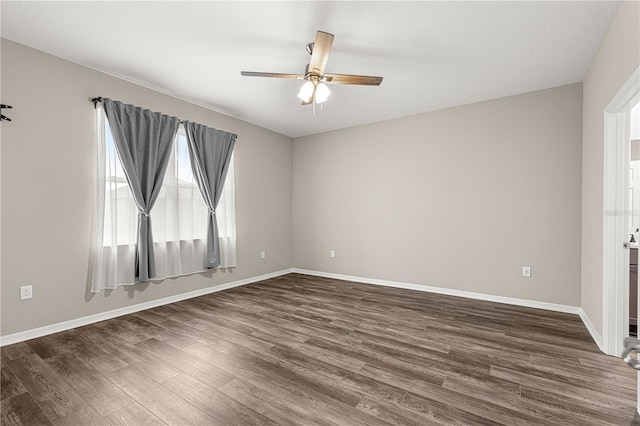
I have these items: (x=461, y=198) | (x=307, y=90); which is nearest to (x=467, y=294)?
(x=461, y=198)

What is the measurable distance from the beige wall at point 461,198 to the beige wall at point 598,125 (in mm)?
271

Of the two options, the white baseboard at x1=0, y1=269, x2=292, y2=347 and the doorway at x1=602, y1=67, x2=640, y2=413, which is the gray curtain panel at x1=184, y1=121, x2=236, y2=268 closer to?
the white baseboard at x1=0, y1=269, x2=292, y2=347

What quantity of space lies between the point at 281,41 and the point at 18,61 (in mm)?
2360

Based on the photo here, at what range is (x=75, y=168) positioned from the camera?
296cm

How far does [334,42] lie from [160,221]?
2900 mm

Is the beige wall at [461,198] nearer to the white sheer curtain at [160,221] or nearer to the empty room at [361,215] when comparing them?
the empty room at [361,215]

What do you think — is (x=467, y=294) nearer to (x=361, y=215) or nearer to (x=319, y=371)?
(x=361, y=215)

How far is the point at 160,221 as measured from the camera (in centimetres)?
368

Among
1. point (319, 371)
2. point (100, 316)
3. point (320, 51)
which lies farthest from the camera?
point (100, 316)

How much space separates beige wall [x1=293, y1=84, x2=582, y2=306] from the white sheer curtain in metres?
1.78

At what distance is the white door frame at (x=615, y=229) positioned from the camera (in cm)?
229

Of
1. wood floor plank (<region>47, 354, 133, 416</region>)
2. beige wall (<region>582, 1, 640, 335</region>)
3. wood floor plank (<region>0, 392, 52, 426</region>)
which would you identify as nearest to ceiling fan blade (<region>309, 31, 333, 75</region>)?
beige wall (<region>582, 1, 640, 335</region>)

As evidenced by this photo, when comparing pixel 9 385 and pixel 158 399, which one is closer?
pixel 158 399

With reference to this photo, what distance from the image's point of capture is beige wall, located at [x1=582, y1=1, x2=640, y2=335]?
1978mm
